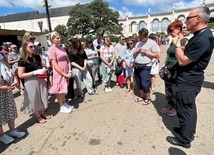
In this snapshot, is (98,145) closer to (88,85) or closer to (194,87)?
(194,87)

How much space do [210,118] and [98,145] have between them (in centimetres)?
243

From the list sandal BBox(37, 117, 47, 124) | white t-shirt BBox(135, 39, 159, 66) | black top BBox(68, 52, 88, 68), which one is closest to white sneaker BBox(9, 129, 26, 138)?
sandal BBox(37, 117, 47, 124)

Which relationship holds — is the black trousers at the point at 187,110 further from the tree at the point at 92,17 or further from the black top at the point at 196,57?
the tree at the point at 92,17

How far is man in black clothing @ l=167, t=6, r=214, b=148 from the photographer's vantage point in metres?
2.04

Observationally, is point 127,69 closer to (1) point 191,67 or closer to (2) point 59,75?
(2) point 59,75

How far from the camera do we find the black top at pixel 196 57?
2.03 metres

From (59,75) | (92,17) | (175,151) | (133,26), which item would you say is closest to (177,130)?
(175,151)

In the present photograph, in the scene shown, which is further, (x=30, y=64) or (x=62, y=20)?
(x=62, y=20)

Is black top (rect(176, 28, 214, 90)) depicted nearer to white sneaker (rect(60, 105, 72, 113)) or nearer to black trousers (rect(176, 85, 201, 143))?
black trousers (rect(176, 85, 201, 143))

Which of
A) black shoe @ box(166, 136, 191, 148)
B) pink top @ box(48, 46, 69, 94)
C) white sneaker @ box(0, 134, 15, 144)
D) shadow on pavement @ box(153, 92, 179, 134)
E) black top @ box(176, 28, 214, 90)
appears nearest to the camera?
black top @ box(176, 28, 214, 90)

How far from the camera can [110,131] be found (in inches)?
117

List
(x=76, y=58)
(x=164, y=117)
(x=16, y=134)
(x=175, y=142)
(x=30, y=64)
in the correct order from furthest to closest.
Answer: (x=76, y=58) → (x=164, y=117) → (x=30, y=64) → (x=16, y=134) → (x=175, y=142)

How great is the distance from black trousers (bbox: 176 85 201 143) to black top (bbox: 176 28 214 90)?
0.09 meters

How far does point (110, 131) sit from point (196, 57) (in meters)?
1.95
